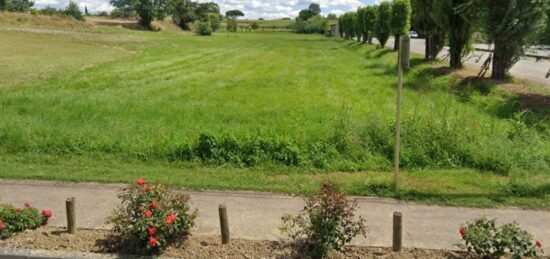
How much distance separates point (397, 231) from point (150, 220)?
87.0 inches

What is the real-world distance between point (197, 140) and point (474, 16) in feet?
38.4

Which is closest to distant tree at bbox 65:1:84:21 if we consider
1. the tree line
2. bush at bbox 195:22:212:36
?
bush at bbox 195:22:212:36

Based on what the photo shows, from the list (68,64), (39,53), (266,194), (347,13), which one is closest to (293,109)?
(266,194)

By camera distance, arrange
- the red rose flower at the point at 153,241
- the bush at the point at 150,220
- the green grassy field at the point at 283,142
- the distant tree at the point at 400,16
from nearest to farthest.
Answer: the red rose flower at the point at 153,241 < the bush at the point at 150,220 < the green grassy field at the point at 283,142 < the distant tree at the point at 400,16

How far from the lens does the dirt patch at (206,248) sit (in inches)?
160

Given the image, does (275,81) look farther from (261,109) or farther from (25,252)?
(25,252)

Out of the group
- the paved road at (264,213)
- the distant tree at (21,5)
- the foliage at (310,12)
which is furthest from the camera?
the foliage at (310,12)

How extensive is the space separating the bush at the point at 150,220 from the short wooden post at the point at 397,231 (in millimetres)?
1878

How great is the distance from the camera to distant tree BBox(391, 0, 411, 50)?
28.9 m

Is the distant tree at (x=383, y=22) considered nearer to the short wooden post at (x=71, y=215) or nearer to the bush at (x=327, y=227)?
the bush at (x=327, y=227)

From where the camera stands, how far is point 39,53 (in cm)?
2828

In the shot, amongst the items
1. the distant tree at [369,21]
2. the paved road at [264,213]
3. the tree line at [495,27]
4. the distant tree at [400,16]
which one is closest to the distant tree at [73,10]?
the distant tree at [369,21]

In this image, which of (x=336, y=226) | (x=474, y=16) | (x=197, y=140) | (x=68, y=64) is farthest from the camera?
(x=68, y=64)

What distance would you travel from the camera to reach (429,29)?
24.2 metres
